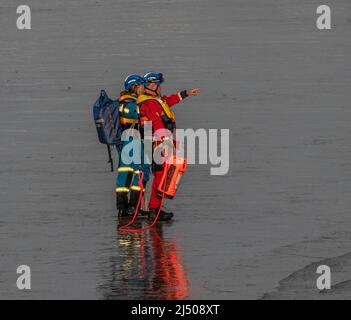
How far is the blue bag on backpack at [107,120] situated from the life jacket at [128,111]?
71mm

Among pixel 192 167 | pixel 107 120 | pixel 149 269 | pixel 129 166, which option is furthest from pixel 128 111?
pixel 192 167

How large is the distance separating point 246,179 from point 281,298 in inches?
298

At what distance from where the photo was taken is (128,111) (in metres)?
19.3

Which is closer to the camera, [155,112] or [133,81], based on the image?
[155,112]

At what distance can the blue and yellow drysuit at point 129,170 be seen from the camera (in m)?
19.3

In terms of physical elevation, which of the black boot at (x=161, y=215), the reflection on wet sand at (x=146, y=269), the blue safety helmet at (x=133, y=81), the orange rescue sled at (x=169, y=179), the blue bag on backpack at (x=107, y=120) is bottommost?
the reflection on wet sand at (x=146, y=269)

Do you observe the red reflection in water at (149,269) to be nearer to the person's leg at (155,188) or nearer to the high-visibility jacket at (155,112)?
the person's leg at (155,188)

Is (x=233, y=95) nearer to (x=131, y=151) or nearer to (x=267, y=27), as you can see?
(x=267, y=27)

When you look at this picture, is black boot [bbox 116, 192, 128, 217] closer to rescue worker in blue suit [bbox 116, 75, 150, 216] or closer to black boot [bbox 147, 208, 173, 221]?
rescue worker in blue suit [bbox 116, 75, 150, 216]

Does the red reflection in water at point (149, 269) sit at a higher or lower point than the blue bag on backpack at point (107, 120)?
lower

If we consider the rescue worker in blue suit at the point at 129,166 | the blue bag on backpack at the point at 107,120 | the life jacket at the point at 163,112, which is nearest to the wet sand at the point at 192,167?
the rescue worker in blue suit at the point at 129,166

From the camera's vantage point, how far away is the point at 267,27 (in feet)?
123

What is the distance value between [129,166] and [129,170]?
50 mm

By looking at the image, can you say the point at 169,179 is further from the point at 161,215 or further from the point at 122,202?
the point at 122,202
